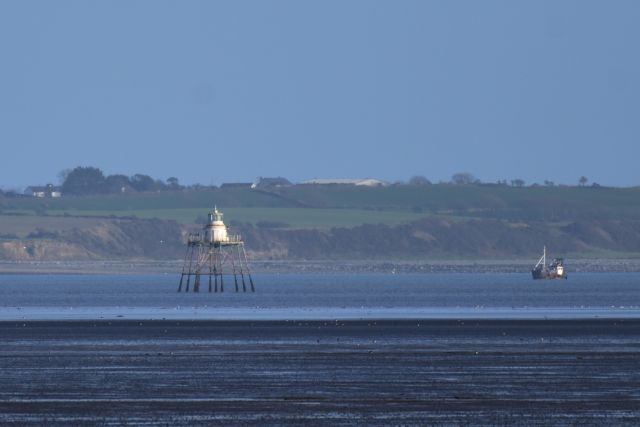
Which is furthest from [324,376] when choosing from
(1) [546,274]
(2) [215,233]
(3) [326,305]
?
(1) [546,274]

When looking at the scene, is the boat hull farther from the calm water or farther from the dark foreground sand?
the dark foreground sand

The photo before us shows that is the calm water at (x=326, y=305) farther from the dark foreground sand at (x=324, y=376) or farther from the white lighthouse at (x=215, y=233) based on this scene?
the dark foreground sand at (x=324, y=376)

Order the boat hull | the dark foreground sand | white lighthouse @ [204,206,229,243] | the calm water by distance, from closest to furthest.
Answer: the dark foreground sand → the calm water → white lighthouse @ [204,206,229,243] → the boat hull

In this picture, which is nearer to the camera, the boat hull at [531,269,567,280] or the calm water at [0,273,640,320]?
the calm water at [0,273,640,320]

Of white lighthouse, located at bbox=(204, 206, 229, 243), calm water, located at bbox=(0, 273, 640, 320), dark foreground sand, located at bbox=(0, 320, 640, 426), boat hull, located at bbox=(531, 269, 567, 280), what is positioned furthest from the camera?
boat hull, located at bbox=(531, 269, 567, 280)

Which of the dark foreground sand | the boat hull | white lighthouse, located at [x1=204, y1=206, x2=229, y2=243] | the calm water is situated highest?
white lighthouse, located at [x1=204, y1=206, x2=229, y2=243]

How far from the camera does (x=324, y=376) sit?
4559 cm

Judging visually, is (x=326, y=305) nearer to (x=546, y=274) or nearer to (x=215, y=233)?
(x=215, y=233)

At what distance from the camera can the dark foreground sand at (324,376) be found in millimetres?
37344

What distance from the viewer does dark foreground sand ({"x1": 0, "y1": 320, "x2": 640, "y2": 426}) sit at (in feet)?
123

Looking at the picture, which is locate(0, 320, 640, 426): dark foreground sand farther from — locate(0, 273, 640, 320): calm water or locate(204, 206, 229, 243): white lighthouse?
locate(204, 206, 229, 243): white lighthouse

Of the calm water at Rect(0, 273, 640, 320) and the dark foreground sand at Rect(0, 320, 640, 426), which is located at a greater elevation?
the calm water at Rect(0, 273, 640, 320)

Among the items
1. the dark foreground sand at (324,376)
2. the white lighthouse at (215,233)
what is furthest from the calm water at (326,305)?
the dark foreground sand at (324,376)

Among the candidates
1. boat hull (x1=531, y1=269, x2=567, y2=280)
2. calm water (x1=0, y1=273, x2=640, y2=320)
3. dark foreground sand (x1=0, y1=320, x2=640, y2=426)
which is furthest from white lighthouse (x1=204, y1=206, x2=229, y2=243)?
boat hull (x1=531, y1=269, x2=567, y2=280)
